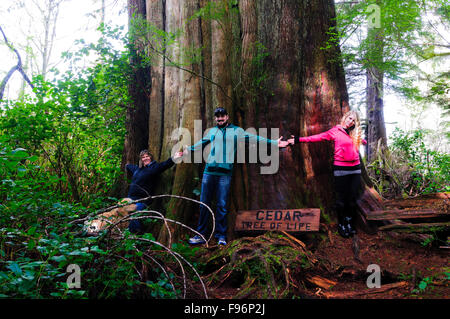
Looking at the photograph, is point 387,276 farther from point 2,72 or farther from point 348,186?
point 2,72

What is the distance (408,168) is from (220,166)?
6.20 metres

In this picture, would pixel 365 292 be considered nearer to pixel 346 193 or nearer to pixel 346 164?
pixel 346 193

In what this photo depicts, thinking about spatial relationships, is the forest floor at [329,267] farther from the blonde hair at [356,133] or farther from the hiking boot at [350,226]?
the blonde hair at [356,133]

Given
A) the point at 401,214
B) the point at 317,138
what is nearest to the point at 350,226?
the point at 401,214

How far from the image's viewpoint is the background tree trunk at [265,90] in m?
4.73

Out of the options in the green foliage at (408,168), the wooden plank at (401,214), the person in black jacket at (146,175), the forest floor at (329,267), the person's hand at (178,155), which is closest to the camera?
the forest floor at (329,267)

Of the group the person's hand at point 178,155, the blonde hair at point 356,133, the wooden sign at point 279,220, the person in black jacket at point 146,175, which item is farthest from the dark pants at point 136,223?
the blonde hair at point 356,133

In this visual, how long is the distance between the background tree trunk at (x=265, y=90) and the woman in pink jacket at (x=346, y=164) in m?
0.27

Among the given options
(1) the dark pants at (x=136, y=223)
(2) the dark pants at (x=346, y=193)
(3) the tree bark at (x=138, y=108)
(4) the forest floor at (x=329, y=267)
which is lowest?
(4) the forest floor at (x=329, y=267)

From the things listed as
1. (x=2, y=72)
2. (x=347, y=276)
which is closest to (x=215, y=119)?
(x=347, y=276)

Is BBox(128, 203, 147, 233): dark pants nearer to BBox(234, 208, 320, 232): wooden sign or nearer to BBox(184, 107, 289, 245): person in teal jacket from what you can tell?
BBox(184, 107, 289, 245): person in teal jacket

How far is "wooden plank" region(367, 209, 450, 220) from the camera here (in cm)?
383

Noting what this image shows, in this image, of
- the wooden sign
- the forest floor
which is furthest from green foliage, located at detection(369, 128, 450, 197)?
the wooden sign

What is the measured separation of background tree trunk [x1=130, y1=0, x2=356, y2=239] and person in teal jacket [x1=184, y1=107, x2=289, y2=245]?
0.32m
